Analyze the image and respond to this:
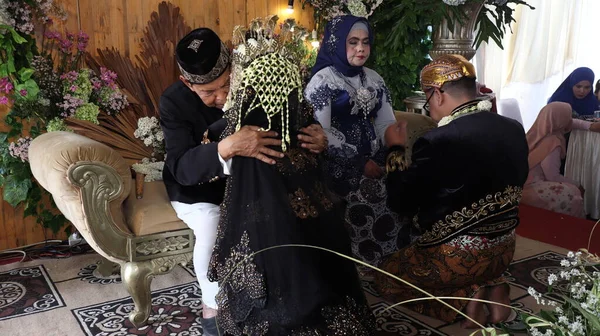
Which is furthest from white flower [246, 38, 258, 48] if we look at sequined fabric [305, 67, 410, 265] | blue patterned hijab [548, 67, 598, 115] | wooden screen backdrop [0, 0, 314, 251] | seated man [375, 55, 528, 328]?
blue patterned hijab [548, 67, 598, 115]

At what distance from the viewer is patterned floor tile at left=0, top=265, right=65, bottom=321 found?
264 centimetres

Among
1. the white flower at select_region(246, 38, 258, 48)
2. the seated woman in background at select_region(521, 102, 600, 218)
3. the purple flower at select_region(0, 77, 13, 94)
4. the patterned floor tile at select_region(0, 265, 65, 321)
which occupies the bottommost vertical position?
the patterned floor tile at select_region(0, 265, 65, 321)

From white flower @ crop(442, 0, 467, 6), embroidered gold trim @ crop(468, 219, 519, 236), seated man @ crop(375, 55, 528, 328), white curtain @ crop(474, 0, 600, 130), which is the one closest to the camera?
seated man @ crop(375, 55, 528, 328)

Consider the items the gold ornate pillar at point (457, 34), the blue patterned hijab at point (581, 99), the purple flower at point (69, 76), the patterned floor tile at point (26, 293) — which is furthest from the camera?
the blue patterned hijab at point (581, 99)

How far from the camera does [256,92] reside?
65.7 inches

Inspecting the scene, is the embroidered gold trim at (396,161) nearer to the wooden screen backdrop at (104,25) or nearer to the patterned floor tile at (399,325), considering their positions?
the patterned floor tile at (399,325)

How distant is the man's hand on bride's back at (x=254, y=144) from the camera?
166 centimetres

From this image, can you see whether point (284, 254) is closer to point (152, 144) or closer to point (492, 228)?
point (492, 228)

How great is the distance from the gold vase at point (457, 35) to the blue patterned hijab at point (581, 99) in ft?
4.70

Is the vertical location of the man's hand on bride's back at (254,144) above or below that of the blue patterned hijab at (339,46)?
below

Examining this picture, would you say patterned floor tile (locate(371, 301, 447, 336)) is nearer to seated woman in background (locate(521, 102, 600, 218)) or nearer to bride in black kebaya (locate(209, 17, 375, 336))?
bride in black kebaya (locate(209, 17, 375, 336))

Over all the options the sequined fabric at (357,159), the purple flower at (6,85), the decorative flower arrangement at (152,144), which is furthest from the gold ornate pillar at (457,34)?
the purple flower at (6,85)

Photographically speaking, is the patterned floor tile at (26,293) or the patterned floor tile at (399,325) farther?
the patterned floor tile at (26,293)

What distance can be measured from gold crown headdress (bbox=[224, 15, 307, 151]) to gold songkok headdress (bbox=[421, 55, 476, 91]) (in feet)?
2.50
